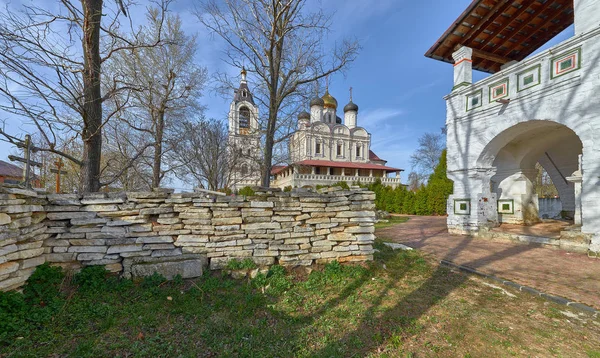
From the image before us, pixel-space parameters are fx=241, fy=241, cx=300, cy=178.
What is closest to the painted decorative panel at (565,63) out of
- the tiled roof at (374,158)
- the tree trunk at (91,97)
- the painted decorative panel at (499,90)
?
the painted decorative panel at (499,90)

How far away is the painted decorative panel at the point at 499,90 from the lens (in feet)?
23.1

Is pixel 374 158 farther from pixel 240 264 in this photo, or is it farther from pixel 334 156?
pixel 240 264

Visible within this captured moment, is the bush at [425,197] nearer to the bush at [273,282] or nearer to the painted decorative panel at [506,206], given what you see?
the painted decorative panel at [506,206]

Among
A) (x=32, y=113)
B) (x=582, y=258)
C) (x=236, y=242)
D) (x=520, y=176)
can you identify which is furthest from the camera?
(x=520, y=176)

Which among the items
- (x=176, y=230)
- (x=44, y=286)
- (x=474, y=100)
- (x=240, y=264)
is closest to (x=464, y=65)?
(x=474, y=100)

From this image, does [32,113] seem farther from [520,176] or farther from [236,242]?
[520,176]

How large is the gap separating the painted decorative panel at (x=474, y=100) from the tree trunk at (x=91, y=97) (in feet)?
32.2

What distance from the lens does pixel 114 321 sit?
8.52 feet

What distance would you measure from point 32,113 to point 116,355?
3407mm

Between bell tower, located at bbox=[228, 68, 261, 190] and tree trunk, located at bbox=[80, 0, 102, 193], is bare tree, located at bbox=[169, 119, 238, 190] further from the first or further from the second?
tree trunk, located at bbox=[80, 0, 102, 193]

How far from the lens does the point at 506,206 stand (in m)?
8.80

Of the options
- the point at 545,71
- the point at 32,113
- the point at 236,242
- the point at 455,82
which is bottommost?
the point at 236,242

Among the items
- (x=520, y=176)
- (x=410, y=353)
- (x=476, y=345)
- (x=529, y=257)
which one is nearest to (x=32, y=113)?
(x=410, y=353)

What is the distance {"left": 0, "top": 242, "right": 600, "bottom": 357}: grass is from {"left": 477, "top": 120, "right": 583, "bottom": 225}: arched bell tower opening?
5.81 m
